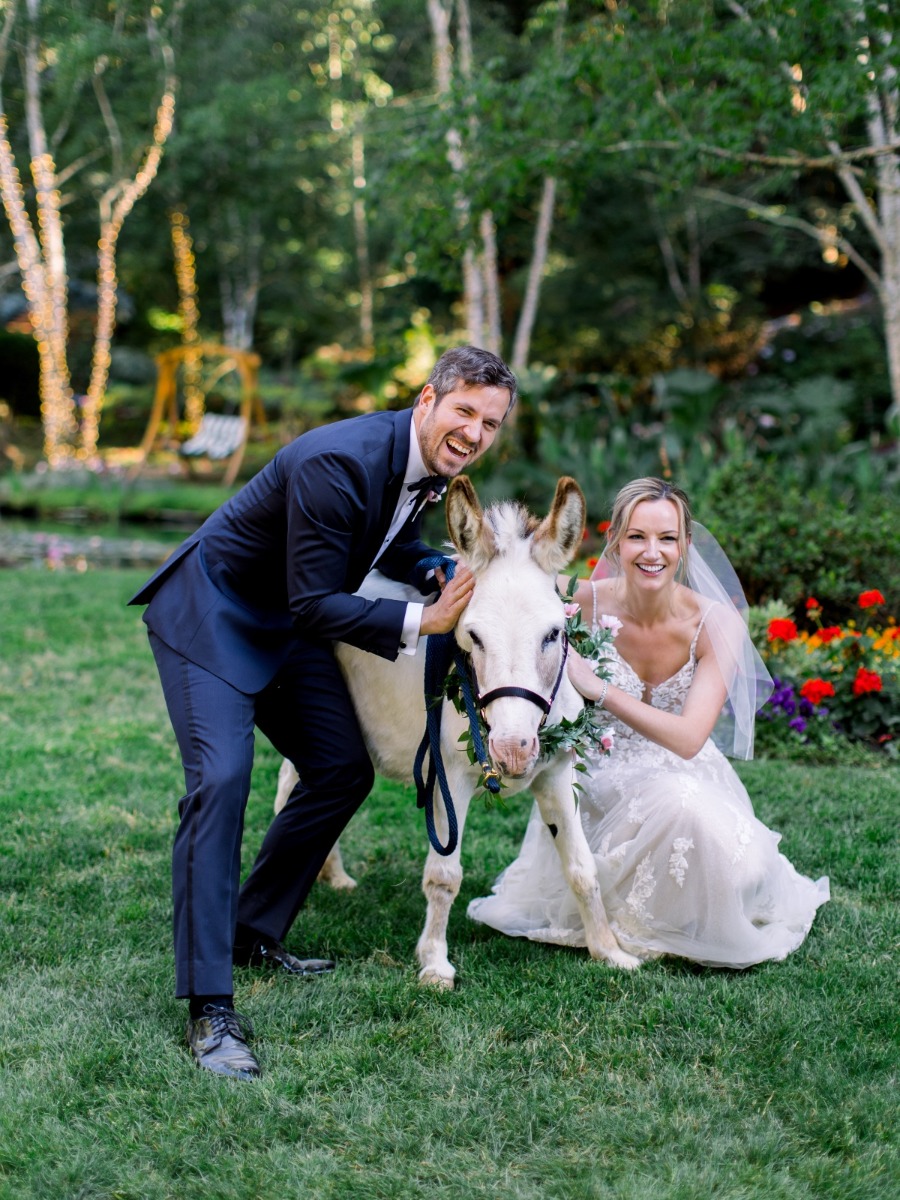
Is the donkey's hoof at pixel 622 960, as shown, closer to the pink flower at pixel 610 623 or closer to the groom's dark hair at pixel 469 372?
the pink flower at pixel 610 623

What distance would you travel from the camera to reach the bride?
3.62m

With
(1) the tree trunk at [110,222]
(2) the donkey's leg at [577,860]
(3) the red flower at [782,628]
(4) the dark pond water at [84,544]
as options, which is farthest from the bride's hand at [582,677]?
(1) the tree trunk at [110,222]

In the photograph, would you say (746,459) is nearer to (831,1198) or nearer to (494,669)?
(494,669)

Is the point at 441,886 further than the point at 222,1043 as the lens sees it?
Yes

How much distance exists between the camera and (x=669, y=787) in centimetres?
374

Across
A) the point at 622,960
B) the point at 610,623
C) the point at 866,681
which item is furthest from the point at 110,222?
the point at 622,960

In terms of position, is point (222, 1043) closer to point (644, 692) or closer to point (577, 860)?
point (577, 860)

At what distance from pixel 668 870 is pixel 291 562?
1.65 metres

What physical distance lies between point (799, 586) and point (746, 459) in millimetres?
1357

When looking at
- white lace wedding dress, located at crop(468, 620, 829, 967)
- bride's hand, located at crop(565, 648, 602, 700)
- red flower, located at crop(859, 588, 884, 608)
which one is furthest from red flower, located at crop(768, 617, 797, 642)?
bride's hand, located at crop(565, 648, 602, 700)

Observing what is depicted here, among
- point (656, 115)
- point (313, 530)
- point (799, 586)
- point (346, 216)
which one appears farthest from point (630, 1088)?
point (346, 216)

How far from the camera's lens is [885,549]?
675cm

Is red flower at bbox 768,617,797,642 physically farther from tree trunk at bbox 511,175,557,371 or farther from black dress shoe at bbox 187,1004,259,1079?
tree trunk at bbox 511,175,557,371

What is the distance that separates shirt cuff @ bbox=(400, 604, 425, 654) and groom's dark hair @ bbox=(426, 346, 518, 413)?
0.61 m
